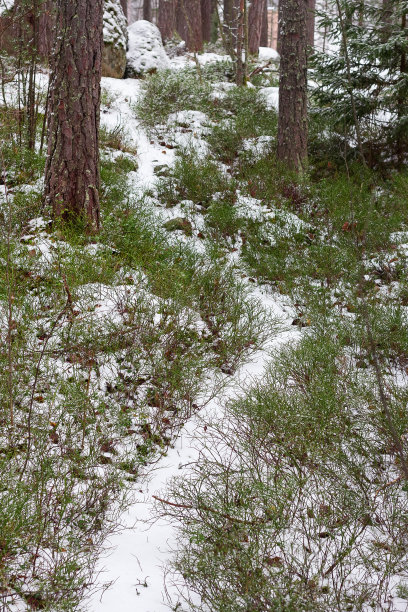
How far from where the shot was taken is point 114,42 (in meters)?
9.58

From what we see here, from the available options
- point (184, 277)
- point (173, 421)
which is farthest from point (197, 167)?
point (173, 421)

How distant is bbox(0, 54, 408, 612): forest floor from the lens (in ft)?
6.73

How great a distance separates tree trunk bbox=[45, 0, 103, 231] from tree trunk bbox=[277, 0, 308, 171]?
125 inches

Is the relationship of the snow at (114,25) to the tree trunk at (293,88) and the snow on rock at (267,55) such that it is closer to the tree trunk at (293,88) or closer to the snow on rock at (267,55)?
the tree trunk at (293,88)

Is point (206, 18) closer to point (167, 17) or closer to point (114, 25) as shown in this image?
point (167, 17)

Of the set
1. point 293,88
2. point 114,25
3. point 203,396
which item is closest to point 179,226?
point 203,396

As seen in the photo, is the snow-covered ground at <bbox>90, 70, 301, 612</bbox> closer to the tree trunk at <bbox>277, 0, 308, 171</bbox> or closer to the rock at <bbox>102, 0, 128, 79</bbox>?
the tree trunk at <bbox>277, 0, 308, 171</bbox>

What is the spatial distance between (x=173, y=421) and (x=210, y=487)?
726mm

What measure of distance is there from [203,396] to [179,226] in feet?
9.28

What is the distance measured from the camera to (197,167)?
6.70m

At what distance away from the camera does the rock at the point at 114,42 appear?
31.0 feet

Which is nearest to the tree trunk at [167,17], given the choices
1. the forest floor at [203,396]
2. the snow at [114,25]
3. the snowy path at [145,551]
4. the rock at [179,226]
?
the snow at [114,25]

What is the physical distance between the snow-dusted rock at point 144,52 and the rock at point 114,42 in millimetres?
290

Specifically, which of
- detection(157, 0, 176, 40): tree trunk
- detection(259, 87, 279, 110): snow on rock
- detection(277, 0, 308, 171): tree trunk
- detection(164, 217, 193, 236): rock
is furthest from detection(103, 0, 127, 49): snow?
detection(157, 0, 176, 40): tree trunk
